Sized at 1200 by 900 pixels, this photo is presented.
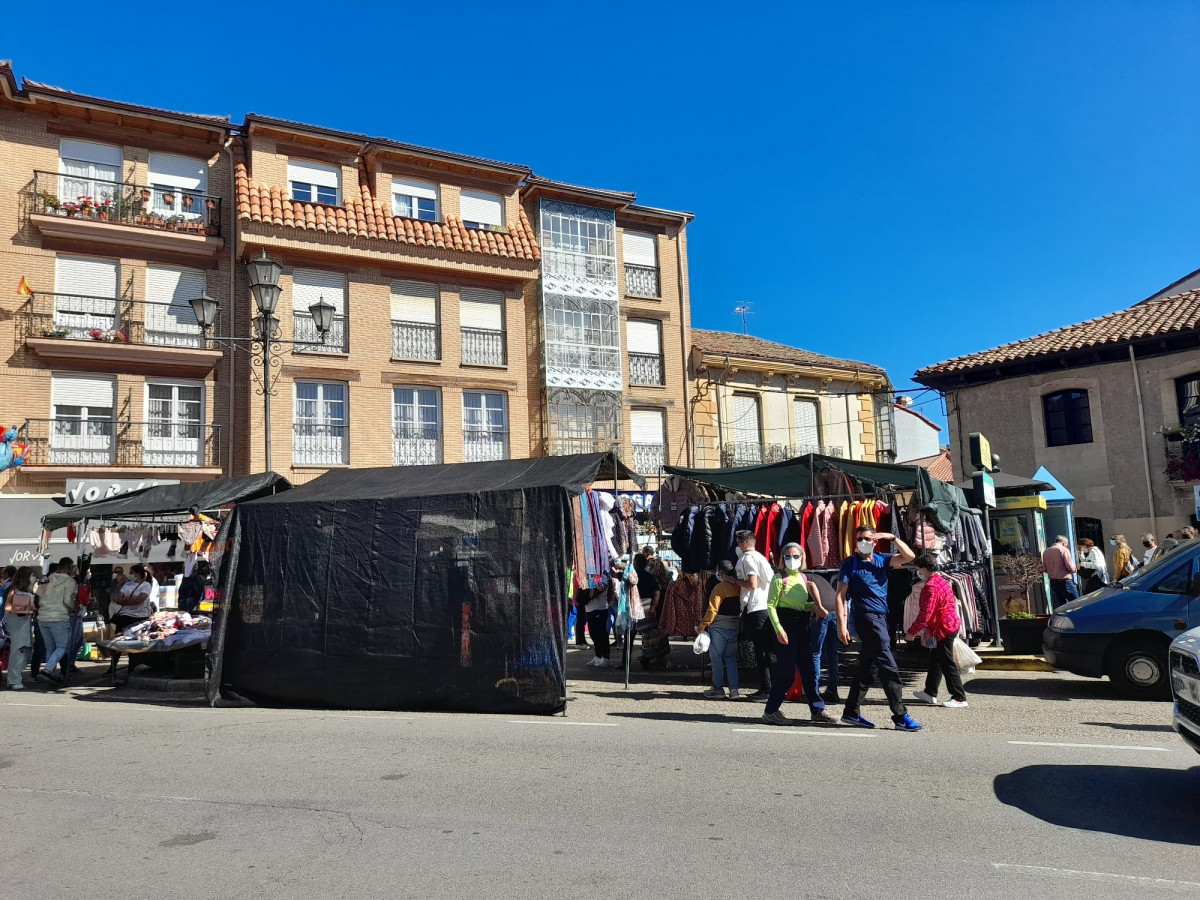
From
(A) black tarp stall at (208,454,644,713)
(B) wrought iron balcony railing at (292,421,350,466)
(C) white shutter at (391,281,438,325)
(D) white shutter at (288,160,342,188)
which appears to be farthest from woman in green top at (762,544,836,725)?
(D) white shutter at (288,160,342,188)

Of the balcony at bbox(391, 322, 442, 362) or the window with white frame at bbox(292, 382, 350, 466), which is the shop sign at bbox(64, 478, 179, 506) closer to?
the window with white frame at bbox(292, 382, 350, 466)

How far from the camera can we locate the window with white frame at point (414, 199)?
1058 inches

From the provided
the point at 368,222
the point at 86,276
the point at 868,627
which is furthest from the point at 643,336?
the point at 868,627

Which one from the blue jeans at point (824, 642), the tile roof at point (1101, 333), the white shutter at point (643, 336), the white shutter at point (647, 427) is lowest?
the blue jeans at point (824, 642)

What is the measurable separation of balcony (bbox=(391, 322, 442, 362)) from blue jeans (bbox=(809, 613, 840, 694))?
1870 cm

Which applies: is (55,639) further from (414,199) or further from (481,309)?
(414,199)

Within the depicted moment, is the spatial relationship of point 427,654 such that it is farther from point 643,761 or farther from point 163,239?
point 163,239

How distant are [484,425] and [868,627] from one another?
765 inches

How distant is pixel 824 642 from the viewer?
9773 mm

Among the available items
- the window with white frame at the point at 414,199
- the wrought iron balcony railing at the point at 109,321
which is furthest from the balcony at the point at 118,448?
the window with white frame at the point at 414,199

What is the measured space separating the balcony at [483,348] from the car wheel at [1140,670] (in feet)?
65.3

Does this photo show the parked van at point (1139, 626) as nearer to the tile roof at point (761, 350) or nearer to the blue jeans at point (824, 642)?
the blue jeans at point (824, 642)

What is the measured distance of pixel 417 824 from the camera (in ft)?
18.6

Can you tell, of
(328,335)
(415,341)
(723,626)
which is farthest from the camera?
(415,341)
